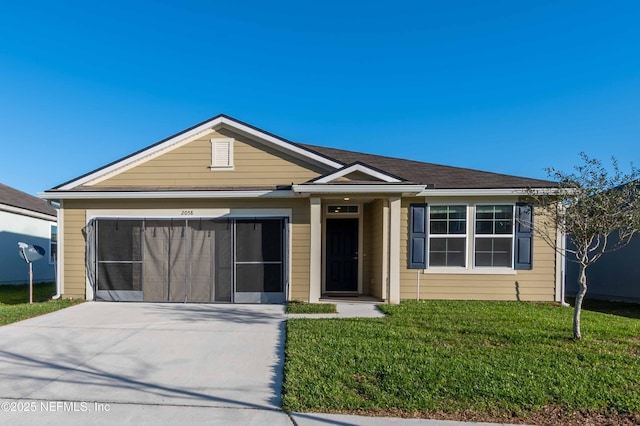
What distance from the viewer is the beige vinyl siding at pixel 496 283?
27.1 feet

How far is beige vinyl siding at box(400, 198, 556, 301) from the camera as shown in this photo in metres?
8.25

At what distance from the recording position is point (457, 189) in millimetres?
8109

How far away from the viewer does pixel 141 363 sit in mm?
4129

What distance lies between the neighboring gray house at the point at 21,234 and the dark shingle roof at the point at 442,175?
11.9m

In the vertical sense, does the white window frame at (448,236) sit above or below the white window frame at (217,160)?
below

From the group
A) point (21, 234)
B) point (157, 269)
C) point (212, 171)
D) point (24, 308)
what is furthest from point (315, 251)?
point (21, 234)

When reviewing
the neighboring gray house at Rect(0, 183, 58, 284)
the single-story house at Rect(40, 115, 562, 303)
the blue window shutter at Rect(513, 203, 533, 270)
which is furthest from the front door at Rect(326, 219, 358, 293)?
the neighboring gray house at Rect(0, 183, 58, 284)

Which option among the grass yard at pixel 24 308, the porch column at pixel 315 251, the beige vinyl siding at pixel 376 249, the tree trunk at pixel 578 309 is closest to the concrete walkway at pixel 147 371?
the grass yard at pixel 24 308

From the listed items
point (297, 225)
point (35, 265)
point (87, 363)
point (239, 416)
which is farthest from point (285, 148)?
point (35, 265)

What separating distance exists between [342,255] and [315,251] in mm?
1847

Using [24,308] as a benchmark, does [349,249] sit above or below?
above

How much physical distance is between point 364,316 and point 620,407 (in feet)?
13.0

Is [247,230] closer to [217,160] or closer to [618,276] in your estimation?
[217,160]

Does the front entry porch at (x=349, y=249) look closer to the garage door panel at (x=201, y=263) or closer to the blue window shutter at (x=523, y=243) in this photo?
the garage door panel at (x=201, y=263)
